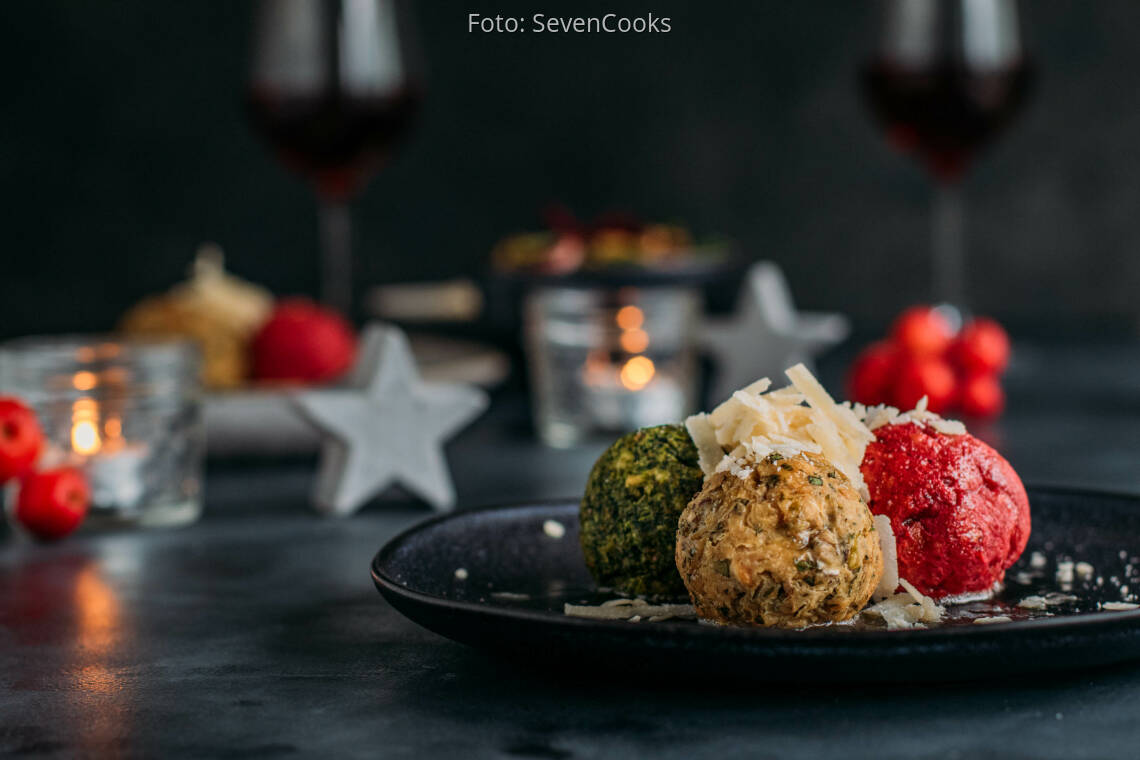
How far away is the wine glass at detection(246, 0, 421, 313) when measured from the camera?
197 cm

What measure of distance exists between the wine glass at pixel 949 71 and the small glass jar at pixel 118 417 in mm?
1151

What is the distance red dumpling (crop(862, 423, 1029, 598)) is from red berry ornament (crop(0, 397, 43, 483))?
27.2 inches

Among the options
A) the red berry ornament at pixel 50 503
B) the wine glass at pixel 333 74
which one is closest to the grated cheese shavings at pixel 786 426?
the red berry ornament at pixel 50 503

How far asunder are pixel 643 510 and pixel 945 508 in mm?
167

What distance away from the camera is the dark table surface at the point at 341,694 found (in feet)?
2.16

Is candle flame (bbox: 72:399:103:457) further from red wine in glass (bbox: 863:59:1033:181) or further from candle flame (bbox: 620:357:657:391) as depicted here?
red wine in glass (bbox: 863:59:1033:181)

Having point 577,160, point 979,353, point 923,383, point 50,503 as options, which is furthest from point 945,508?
point 577,160

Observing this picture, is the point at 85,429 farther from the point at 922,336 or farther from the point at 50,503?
the point at 922,336

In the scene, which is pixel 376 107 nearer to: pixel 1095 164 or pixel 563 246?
pixel 563 246

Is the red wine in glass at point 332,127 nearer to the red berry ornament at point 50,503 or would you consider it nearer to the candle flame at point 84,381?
the candle flame at point 84,381

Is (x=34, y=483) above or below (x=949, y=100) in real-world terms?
below

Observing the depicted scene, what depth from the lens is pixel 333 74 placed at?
198 cm

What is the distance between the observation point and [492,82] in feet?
10.8

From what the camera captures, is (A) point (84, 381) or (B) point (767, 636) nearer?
(B) point (767, 636)
